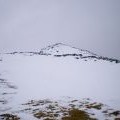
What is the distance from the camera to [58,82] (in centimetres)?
4391

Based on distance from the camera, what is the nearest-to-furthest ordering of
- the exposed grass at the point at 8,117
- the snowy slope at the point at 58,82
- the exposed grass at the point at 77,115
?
the exposed grass at the point at 77,115 < the exposed grass at the point at 8,117 < the snowy slope at the point at 58,82

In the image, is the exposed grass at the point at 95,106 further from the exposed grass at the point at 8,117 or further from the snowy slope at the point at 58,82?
the exposed grass at the point at 8,117

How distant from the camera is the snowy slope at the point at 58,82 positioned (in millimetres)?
33062

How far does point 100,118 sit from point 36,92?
16.9 meters

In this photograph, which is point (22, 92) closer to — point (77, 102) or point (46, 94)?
point (46, 94)

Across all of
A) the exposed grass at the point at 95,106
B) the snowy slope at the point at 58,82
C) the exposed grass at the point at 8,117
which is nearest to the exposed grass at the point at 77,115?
the snowy slope at the point at 58,82

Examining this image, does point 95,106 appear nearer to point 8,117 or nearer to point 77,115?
point 77,115

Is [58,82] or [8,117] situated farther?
[58,82]

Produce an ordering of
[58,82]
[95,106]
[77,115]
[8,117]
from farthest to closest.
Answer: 1. [58,82]
2. [95,106]
3. [77,115]
4. [8,117]

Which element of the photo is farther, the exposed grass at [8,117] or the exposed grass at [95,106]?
the exposed grass at [95,106]

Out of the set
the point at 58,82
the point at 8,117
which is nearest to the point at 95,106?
the point at 8,117

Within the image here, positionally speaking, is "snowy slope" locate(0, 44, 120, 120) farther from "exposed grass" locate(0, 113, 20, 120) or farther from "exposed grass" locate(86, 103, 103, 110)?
"exposed grass" locate(86, 103, 103, 110)

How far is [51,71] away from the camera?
53156 millimetres

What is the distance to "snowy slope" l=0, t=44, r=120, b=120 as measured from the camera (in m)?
33.1
